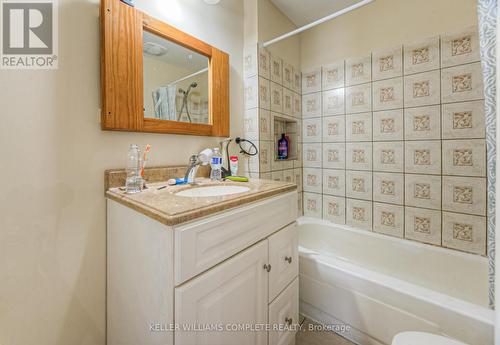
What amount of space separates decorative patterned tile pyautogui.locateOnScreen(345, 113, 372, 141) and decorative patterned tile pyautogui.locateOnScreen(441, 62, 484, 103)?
1.51 feet

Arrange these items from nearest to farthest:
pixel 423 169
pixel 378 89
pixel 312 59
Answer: pixel 423 169
pixel 378 89
pixel 312 59

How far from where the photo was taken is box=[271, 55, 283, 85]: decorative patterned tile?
1.69 meters

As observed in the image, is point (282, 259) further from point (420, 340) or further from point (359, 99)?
point (359, 99)

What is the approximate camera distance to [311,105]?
201 centimetres

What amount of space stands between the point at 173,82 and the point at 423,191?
1.81 m

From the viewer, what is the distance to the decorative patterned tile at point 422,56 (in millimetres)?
1408

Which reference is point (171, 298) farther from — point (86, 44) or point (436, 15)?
point (436, 15)

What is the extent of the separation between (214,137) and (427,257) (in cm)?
168

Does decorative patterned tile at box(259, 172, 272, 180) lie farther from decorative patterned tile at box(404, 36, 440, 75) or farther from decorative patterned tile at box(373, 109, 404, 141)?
decorative patterned tile at box(404, 36, 440, 75)

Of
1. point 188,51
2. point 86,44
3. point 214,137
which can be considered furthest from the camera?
point 214,137

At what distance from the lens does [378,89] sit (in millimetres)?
1636

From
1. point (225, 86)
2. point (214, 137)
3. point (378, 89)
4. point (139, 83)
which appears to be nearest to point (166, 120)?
point (139, 83)

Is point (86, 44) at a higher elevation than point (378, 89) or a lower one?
lower

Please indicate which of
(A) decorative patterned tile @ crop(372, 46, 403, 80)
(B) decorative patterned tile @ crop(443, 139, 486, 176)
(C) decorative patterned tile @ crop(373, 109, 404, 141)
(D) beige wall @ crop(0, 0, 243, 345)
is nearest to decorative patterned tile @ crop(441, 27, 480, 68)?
(A) decorative patterned tile @ crop(372, 46, 403, 80)
